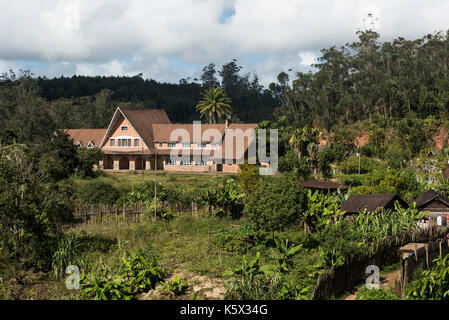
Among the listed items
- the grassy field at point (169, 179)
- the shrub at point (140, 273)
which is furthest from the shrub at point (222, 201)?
the grassy field at point (169, 179)

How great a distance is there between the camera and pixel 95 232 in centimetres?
2184

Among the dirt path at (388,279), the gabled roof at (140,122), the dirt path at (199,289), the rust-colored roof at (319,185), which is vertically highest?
the gabled roof at (140,122)

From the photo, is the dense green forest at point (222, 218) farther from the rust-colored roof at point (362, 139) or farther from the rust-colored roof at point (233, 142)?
the rust-colored roof at point (233, 142)

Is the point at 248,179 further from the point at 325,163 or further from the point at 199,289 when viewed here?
the point at 199,289

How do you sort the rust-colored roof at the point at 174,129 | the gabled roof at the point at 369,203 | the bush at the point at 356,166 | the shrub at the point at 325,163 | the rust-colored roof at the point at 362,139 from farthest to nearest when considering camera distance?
Answer: 1. the rust-colored roof at the point at 362,139
2. the rust-colored roof at the point at 174,129
3. the bush at the point at 356,166
4. the shrub at the point at 325,163
5. the gabled roof at the point at 369,203

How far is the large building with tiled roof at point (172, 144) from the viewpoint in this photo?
54.7 meters

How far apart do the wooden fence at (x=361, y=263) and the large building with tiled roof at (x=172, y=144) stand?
33.7 m

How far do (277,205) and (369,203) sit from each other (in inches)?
259

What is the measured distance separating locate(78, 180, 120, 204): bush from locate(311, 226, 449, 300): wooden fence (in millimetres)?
17928
